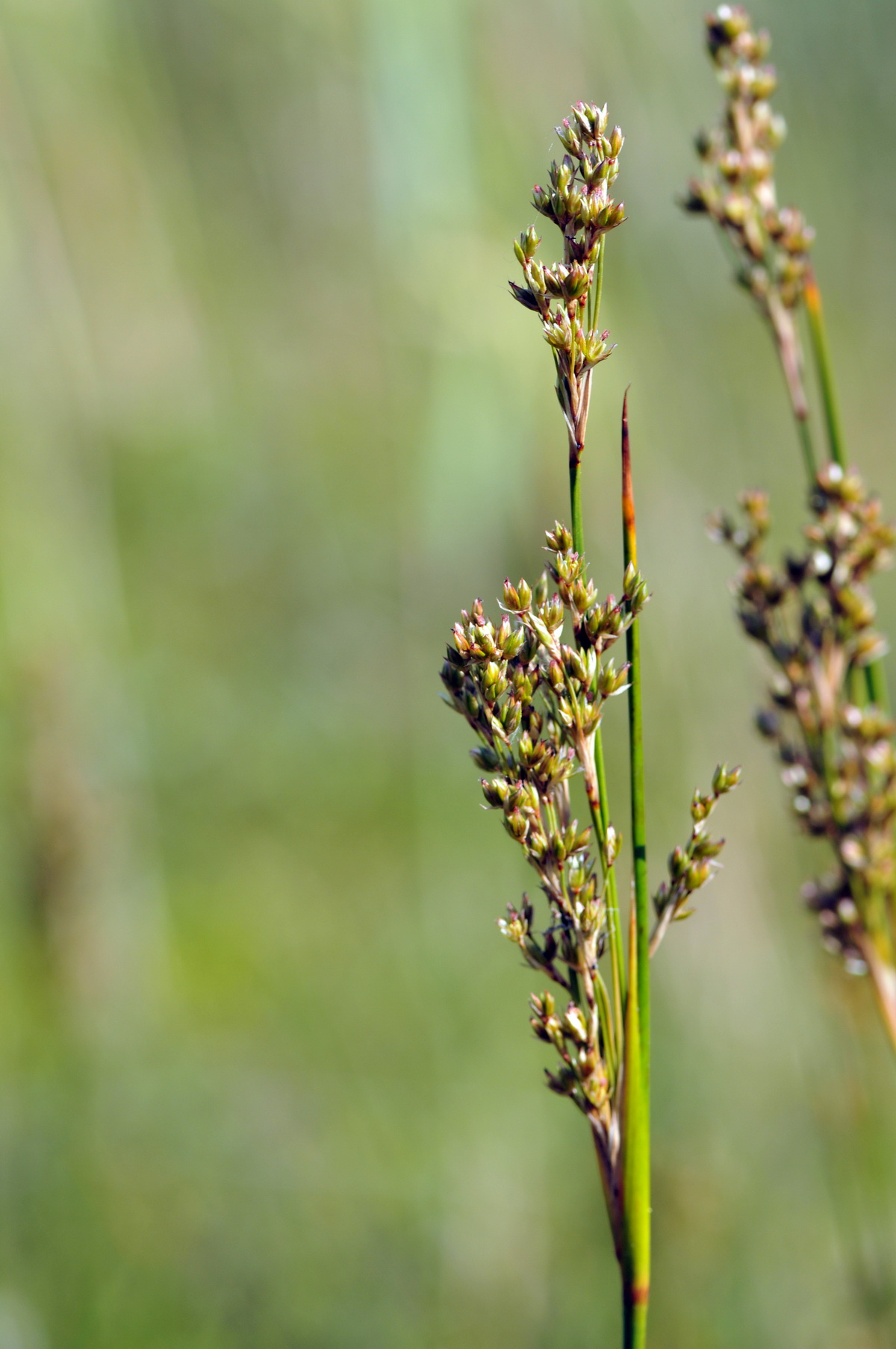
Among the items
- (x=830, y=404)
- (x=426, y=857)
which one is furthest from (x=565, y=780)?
(x=426, y=857)

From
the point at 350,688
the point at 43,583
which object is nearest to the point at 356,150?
the point at 350,688

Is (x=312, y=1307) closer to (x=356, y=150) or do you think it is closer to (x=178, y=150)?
(x=178, y=150)

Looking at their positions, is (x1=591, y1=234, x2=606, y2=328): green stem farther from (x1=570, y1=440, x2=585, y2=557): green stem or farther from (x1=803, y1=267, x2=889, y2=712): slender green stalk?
(x1=803, y1=267, x2=889, y2=712): slender green stalk

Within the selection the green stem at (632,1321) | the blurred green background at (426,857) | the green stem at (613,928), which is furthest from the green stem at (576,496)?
the blurred green background at (426,857)

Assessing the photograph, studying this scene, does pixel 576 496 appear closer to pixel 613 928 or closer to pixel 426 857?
pixel 613 928

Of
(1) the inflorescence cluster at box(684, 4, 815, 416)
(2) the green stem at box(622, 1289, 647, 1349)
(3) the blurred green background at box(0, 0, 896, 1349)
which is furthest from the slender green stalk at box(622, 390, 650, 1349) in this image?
(3) the blurred green background at box(0, 0, 896, 1349)

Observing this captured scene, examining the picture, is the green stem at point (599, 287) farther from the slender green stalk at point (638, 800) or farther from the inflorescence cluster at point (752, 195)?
the inflorescence cluster at point (752, 195)

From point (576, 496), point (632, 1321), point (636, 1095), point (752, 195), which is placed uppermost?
point (752, 195)
